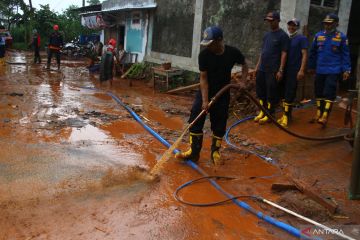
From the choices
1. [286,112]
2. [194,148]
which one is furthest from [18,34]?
[194,148]

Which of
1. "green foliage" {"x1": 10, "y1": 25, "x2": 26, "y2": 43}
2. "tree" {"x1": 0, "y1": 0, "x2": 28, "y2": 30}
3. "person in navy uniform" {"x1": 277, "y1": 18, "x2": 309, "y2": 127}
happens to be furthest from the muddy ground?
"green foliage" {"x1": 10, "y1": 25, "x2": 26, "y2": 43}

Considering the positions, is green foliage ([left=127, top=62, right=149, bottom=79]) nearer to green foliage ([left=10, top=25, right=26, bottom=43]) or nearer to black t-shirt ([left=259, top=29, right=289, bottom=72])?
black t-shirt ([left=259, top=29, right=289, bottom=72])

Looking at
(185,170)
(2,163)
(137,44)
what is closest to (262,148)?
(185,170)

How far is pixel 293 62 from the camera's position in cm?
673

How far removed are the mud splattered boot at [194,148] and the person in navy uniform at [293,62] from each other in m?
2.41

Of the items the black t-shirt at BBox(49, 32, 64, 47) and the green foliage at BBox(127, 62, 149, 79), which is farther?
the green foliage at BBox(127, 62, 149, 79)

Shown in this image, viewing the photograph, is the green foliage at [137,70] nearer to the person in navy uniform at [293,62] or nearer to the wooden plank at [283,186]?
the person in navy uniform at [293,62]

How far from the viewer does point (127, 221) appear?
3.48 metres

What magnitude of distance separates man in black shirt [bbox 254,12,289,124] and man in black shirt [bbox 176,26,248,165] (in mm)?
1813

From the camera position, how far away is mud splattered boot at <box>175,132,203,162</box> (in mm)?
5129

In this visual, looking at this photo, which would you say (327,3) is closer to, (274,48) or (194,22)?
(274,48)

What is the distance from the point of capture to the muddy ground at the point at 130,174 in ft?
11.2

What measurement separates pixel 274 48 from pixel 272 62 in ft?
0.83

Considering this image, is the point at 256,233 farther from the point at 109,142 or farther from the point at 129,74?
the point at 129,74
